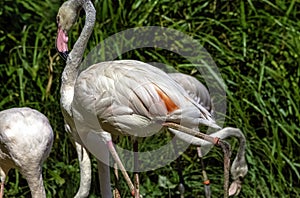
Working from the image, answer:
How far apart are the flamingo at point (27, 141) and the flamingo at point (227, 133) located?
1095mm

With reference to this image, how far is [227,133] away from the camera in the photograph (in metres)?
4.84

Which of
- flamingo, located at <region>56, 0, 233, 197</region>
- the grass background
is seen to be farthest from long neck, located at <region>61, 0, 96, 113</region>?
the grass background

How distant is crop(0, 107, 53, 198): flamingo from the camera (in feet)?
13.1

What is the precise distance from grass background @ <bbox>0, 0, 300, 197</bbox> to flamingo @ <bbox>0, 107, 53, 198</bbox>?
971mm

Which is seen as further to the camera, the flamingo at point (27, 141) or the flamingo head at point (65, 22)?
the flamingo head at point (65, 22)

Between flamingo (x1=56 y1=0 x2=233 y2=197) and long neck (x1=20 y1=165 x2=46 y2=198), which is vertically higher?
flamingo (x1=56 y1=0 x2=233 y2=197)

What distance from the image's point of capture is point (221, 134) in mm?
4816

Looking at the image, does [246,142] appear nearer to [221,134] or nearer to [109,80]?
[221,134]

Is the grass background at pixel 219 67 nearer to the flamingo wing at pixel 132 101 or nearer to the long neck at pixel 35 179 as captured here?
the long neck at pixel 35 179

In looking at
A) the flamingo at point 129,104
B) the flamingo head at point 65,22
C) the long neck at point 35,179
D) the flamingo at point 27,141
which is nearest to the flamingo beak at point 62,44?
the flamingo head at point 65,22

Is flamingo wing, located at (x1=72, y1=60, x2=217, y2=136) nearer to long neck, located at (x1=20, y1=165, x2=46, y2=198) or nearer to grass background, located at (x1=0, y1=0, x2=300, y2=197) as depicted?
long neck, located at (x1=20, y1=165, x2=46, y2=198)

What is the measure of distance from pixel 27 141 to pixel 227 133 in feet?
4.80

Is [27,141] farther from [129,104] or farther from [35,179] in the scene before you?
[129,104]

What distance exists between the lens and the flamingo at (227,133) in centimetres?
481
